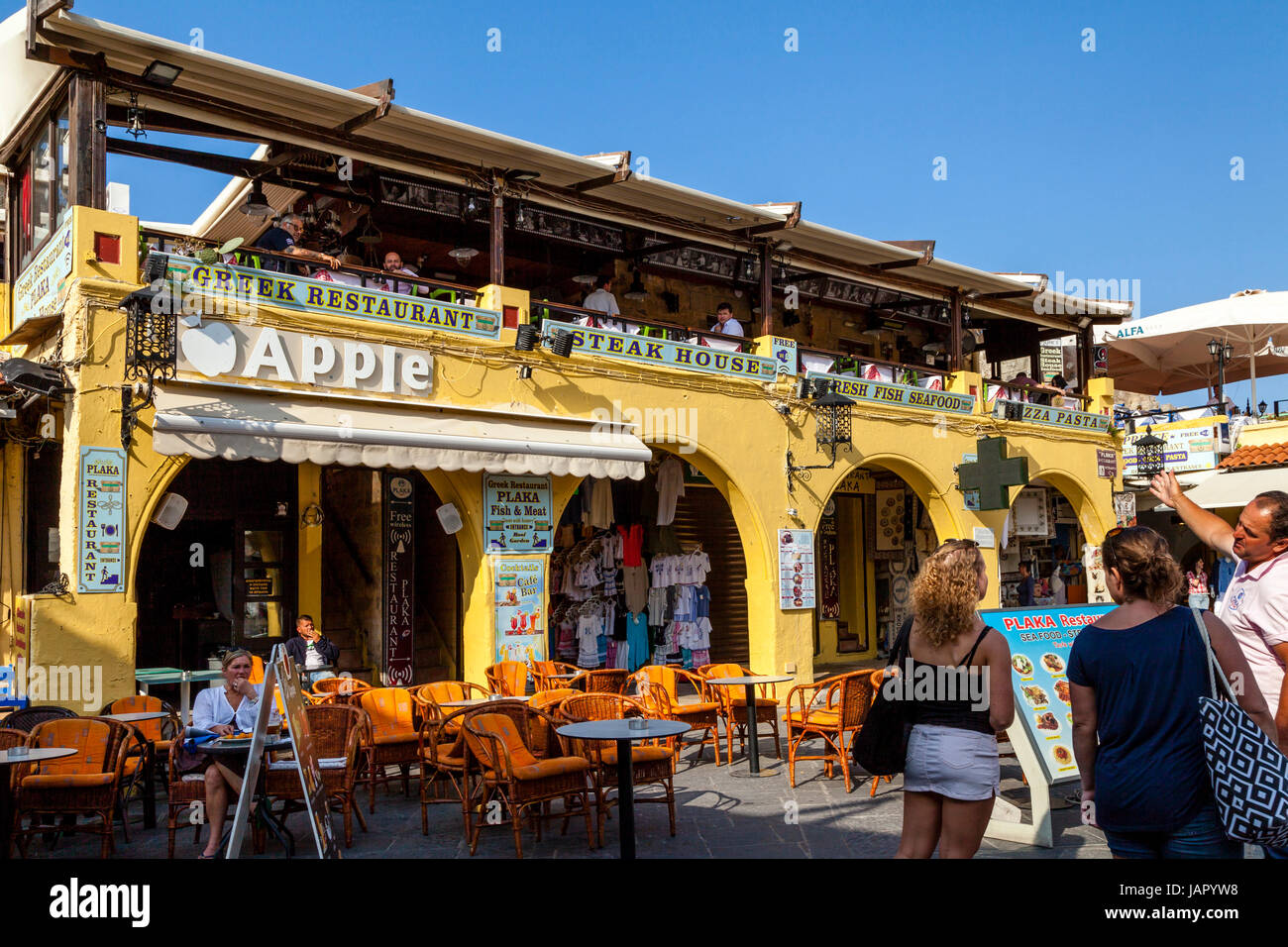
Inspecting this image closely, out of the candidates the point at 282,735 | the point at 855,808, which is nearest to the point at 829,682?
the point at 855,808

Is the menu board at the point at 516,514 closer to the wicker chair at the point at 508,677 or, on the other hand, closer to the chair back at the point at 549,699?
the wicker chair at the point at 508,677

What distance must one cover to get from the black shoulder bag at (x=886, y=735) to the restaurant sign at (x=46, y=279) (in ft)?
25.0

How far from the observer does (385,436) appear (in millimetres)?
9516

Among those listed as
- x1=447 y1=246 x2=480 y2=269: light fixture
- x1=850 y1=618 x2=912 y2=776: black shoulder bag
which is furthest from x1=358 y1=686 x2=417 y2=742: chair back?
x1=447 y1=246 x2=480 y2=269: light fixture

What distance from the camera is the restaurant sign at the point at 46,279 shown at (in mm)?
8969

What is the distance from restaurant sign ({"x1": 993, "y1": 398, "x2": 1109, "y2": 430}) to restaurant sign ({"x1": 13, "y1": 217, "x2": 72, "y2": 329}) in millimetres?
12640

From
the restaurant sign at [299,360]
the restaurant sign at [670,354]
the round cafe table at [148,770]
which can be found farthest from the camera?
the restaurant sign at [670,354]

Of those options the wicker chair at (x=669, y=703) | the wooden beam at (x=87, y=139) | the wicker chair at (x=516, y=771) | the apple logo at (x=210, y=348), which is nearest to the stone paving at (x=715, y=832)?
the wicker chair at (x=516, y=771)

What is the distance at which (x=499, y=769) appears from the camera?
21.1 ft

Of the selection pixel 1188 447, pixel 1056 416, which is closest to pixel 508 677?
pixel 1056 416

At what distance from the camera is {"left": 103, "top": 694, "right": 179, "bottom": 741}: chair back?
8023 millimetres

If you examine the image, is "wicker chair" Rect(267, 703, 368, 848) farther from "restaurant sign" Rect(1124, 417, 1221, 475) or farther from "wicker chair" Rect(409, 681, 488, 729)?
"restaurant sign" Rect(1124, 417, 1221, 475)
